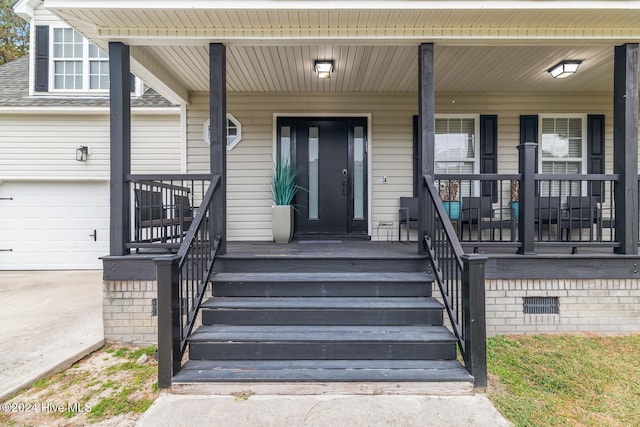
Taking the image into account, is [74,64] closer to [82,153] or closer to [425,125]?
[82,153]

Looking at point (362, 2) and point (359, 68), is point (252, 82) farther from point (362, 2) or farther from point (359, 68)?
point (362, 2)

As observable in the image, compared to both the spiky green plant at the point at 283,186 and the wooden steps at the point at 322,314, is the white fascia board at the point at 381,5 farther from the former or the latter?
the wooden steps at the point at 322,314

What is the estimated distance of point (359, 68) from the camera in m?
4.46

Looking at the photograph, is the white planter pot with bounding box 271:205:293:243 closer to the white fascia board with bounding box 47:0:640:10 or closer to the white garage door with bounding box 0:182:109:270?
the white fascia board with bounding box 47:0:640:10

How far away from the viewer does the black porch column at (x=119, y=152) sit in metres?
3.39

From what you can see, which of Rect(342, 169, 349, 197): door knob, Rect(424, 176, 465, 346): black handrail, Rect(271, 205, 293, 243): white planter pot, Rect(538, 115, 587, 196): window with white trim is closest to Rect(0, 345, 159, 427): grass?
Rect(271, 205, 293, 243): white planter pot

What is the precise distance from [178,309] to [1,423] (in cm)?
123

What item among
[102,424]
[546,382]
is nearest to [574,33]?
[546,382]

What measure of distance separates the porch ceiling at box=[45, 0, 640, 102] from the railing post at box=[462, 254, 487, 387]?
2300mm

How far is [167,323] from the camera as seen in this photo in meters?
2.42

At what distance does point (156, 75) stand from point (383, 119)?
3225 mm

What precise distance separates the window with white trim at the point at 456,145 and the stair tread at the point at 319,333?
127 inches

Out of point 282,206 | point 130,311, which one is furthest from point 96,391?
point 282,206

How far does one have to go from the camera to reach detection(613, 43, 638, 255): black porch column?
3412 millimetres
